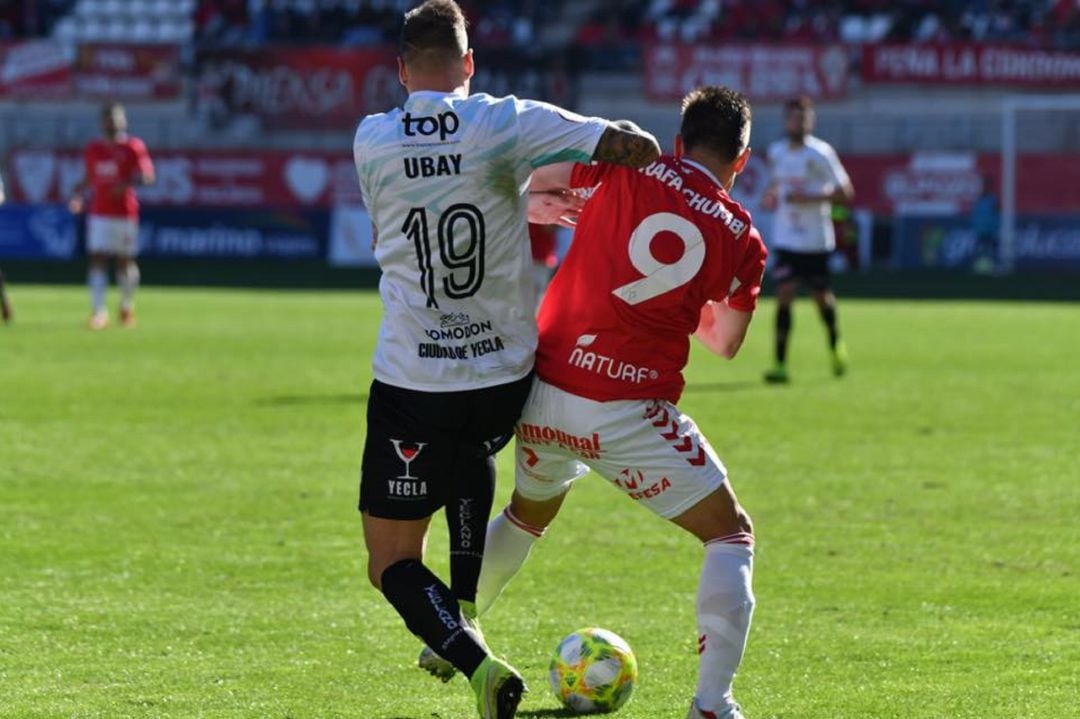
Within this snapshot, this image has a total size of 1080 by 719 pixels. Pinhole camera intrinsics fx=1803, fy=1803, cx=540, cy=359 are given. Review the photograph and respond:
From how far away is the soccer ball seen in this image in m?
5.62

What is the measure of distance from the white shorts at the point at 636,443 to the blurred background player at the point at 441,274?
0.13 m

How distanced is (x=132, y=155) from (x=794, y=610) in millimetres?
15675

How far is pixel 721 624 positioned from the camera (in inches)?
209

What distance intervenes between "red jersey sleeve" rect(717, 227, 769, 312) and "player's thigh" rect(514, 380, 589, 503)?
62 centimetres

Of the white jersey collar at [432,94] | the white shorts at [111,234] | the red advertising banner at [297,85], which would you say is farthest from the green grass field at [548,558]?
the red advertising banner at [297,85]

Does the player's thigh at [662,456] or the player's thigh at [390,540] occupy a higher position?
the player's thigh at [662,456]

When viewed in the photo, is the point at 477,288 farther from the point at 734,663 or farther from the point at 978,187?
the point at 978,187

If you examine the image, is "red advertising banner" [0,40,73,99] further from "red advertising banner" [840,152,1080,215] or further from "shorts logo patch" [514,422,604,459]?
"shorts logo patch" [514,422,604,459]

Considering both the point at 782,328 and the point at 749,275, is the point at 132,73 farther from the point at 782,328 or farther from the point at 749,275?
Result: the point at 749,275

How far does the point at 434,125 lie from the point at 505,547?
1.53 metres

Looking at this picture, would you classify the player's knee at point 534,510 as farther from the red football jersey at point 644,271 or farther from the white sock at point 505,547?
the red football jersey at point 644,271

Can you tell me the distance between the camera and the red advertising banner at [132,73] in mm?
39125

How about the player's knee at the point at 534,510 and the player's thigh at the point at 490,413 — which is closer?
the player's thigh at the point at 490,413

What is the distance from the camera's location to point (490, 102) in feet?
17.6
